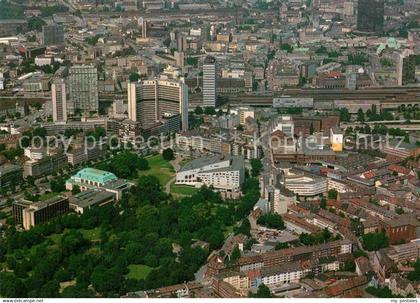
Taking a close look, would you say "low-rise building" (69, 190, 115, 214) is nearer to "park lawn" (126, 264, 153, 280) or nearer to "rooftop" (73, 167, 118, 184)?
"rooftop" (73, 167, 118, 184)

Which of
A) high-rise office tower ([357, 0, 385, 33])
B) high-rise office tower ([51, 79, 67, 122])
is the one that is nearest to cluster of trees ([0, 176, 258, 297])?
high-rise office tower ([51, 79, 67, 122])

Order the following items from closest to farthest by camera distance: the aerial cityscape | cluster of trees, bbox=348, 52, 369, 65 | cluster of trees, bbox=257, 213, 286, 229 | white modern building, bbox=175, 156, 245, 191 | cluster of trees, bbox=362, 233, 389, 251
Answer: the aerial cityscape → cluster of trees, bbox=362, 233, 389, 251 → cluster of trees, bbox=257, 213, 286, 229 → white modern building, bbox=175, 156, 245, 191 → cluster of trees, bbox=348, 52, 369, 65

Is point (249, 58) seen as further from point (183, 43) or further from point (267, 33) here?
point (267, 33)

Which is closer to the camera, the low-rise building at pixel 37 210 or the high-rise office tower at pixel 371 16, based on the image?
the low-rise building at pixel 37 210

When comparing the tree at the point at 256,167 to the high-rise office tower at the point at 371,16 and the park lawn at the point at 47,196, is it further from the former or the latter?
the high-rise office tower at the point at 371,16

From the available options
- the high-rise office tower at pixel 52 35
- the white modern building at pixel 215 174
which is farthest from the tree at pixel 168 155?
the high-rise office tower at pixel 52 35

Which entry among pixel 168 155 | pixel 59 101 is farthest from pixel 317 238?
pixel 59 101

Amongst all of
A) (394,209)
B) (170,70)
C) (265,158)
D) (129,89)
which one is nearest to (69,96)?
(129,89)
